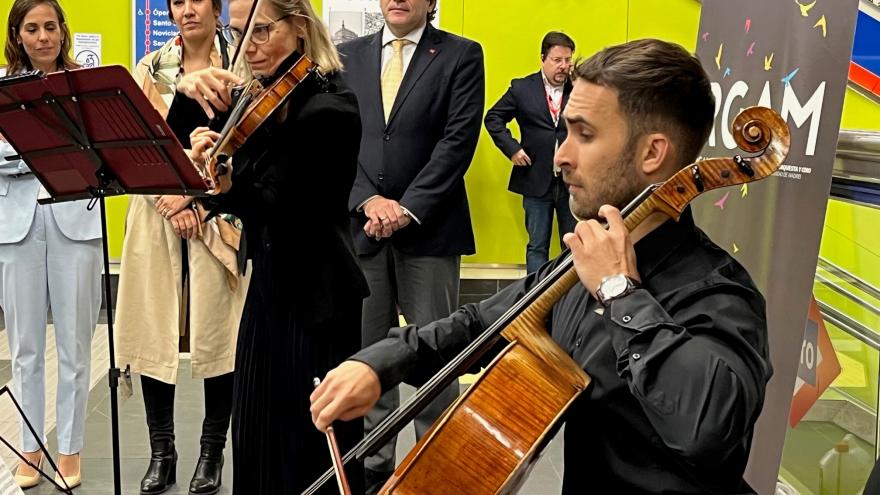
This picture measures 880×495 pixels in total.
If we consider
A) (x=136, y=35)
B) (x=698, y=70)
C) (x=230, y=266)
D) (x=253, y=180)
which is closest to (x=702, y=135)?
(x=698, y=70)

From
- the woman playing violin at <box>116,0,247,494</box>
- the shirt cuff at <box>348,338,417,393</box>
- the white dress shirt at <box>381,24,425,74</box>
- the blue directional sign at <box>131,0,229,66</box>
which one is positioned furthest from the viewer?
the blue directional sign at <box>131,0,229,66</box>

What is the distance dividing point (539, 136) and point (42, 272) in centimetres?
387

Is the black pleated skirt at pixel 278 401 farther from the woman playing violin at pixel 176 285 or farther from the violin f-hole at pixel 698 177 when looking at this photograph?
the violin f-hole at pixel 698 177

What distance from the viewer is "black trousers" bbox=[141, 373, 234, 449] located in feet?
12.0

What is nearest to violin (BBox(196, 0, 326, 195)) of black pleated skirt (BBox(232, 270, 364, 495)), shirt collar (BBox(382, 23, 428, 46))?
black pleated skirt (BBox(232, 270, 364, 495))

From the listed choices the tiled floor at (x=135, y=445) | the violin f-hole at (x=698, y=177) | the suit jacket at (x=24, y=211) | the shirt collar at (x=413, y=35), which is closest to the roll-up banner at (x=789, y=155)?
the violin f-hole at (x=698, y=177)

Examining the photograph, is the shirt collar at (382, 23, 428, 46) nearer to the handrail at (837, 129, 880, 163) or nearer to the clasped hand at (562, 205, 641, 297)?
the handrail at (837, 129, 880, 163)

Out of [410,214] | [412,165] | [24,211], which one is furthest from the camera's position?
[412,165]

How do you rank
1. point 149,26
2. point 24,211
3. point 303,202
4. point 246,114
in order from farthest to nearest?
1. point 149,26
2. point 24,211
3. point 303,202
4. point 246,114

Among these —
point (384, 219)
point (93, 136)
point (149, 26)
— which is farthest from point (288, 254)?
point (149, 26)

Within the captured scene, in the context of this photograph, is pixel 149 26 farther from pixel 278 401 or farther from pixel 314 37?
pixel 278 401

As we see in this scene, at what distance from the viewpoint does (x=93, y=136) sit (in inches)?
99.9

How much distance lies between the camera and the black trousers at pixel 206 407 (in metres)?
3.65

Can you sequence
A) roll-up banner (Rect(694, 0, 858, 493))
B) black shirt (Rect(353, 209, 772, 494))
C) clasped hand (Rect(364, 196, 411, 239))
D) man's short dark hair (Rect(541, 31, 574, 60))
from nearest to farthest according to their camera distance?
black shirt (Rect(353, 209, 772, 494))
roll-up banner (Rect(694, 0, 858, 493))
clasped hand (Rect(364, 196, 411, 239))
man's short dark hair (Rect(541, 31, 574, 60))
